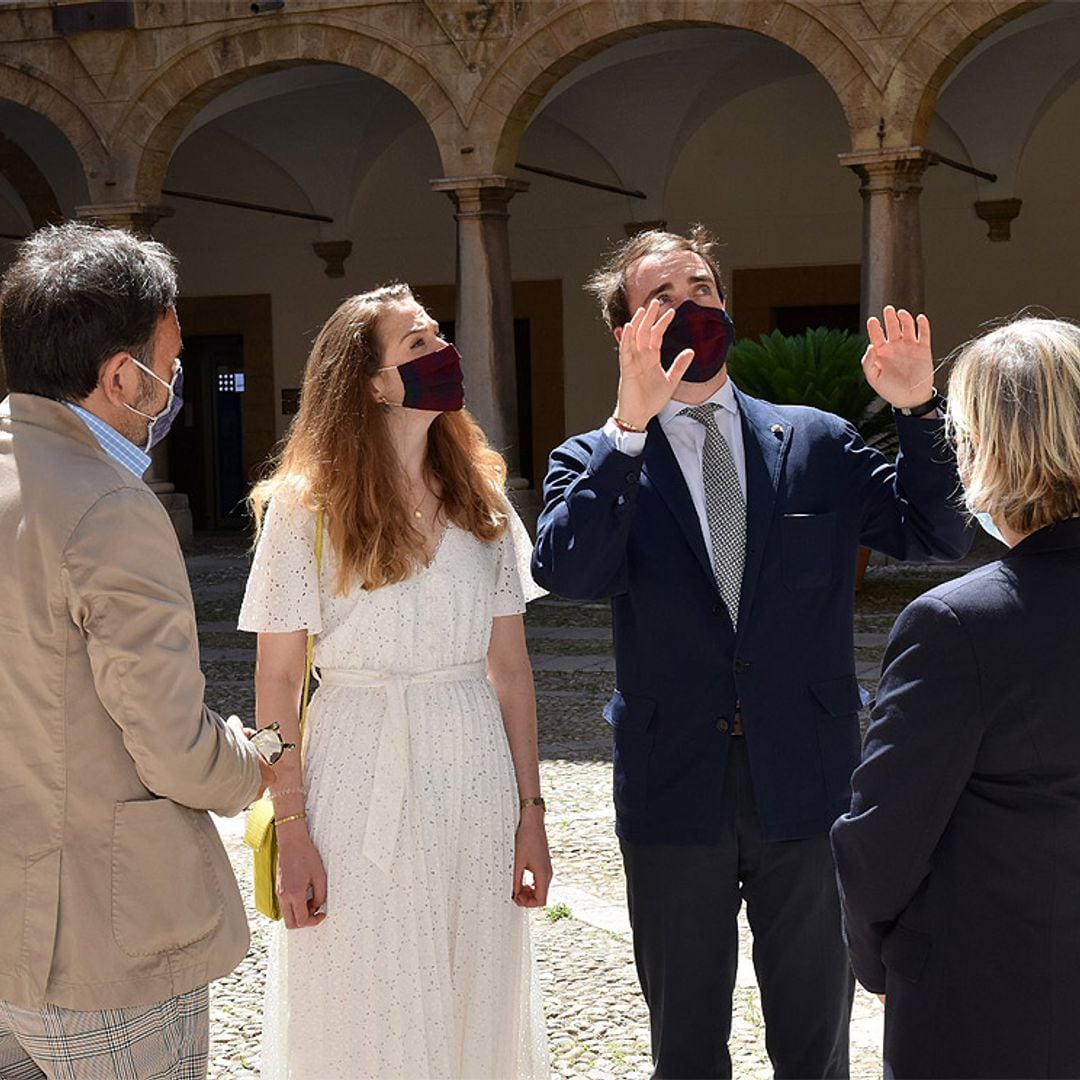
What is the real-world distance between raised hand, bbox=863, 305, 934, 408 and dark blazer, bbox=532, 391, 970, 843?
6 cm

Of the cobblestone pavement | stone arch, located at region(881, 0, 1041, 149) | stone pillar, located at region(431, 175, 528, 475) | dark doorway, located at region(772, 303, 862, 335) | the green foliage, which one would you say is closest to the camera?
the cobblestone pavement

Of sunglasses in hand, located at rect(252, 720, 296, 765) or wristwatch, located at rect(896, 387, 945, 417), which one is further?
wristwatch, located at rect(896, 387, 945, 417)

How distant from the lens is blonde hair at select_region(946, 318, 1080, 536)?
194 centimetres

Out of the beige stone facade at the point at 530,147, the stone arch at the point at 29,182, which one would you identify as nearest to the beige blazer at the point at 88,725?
the beige stone facade at the point at 530,147

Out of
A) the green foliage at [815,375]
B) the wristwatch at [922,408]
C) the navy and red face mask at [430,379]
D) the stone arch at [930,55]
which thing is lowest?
the wristwatch at [922,408]

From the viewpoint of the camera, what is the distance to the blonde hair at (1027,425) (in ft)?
6.38

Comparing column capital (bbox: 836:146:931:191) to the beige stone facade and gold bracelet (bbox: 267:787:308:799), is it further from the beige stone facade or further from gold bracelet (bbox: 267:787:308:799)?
gold bracelet (bbox: 267:787:308:799)

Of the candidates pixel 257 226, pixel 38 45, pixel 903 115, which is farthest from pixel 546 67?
pixel 257 226

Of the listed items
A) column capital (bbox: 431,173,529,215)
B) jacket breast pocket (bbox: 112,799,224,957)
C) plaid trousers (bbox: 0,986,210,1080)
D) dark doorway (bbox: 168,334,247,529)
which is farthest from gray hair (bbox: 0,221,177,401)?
dark doorway (bbox: 168,334,247,529)

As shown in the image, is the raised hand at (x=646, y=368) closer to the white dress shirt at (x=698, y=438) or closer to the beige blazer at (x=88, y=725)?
the white dress shirt at (x=698, y=438)

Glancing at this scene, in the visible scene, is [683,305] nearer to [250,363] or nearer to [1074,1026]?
[1074,1026]

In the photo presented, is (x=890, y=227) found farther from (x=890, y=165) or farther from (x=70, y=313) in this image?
(x=70, y=313)

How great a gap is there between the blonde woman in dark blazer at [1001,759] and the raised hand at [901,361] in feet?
2.10

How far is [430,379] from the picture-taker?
2865 millimetres
